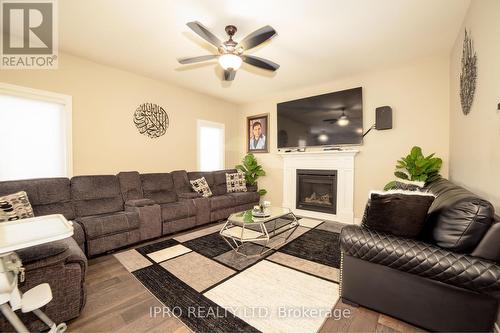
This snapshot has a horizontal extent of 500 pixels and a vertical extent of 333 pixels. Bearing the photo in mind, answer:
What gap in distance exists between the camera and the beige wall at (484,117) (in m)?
1.62

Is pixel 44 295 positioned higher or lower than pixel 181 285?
higher

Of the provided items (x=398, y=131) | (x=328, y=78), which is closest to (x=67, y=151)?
(x=328, y=78)

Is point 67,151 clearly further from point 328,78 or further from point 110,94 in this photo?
point 328,78

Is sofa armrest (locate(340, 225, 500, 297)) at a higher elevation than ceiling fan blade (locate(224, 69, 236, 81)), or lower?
lower

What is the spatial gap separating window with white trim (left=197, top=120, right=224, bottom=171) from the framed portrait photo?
0.75 meters

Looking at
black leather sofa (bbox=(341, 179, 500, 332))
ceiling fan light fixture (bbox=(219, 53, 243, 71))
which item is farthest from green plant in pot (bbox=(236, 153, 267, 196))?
black leather sofa (bbox=(341, 179, 500, 332))

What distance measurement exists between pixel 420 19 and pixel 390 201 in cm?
228

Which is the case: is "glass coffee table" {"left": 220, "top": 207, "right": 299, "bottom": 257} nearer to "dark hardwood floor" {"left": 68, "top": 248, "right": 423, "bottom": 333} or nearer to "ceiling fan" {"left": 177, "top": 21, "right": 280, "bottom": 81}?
"dark hardwood floor" {"left": 68, "top": 248, "right": 423, "bottom": 333}

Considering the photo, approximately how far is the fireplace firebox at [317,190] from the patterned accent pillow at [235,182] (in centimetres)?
126

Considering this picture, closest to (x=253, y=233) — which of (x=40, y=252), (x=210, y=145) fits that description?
(x=40, y=252)

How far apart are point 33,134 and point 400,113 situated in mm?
5627

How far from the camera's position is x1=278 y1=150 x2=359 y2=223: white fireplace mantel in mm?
4086

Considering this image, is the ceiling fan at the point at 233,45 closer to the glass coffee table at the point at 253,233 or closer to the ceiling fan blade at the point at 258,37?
the ceiling fan blade at the point at 258,37

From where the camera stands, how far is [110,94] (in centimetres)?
360
